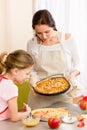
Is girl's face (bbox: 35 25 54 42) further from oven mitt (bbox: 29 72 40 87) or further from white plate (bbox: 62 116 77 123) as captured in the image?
white plate (bbox: 62 116 77 123)

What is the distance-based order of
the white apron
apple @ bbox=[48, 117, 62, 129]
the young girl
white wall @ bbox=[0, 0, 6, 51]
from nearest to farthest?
apple @ bbox=[48, 117, 62, 129]
the young girl
the white apron
white wall @ bbox=[0, 0, 6, 51]

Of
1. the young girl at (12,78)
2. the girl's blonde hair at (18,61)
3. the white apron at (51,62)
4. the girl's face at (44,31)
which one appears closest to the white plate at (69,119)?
the young girl at (12,78)

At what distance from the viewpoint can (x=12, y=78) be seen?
1.76m

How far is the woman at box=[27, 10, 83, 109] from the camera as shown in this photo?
2.11 metres

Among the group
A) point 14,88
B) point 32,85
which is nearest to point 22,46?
point 32,85

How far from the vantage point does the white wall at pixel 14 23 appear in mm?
3262

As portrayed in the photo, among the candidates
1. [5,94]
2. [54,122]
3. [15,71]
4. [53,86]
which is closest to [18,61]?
[15,71]

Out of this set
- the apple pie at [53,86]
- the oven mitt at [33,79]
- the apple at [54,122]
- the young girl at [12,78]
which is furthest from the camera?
the oven mitt at [33,79]

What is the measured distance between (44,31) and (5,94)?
67 centimetres

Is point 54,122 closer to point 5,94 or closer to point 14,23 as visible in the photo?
point 5,94

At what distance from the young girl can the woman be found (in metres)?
0.33

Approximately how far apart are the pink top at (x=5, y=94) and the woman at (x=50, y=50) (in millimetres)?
417

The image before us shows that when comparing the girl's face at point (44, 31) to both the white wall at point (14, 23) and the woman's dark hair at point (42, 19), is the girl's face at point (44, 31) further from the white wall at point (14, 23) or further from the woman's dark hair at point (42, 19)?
the white wall at point (14, 23)

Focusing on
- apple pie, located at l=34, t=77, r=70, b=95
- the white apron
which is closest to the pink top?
apple pie, located at l=34, t=77, r=70, b=95
